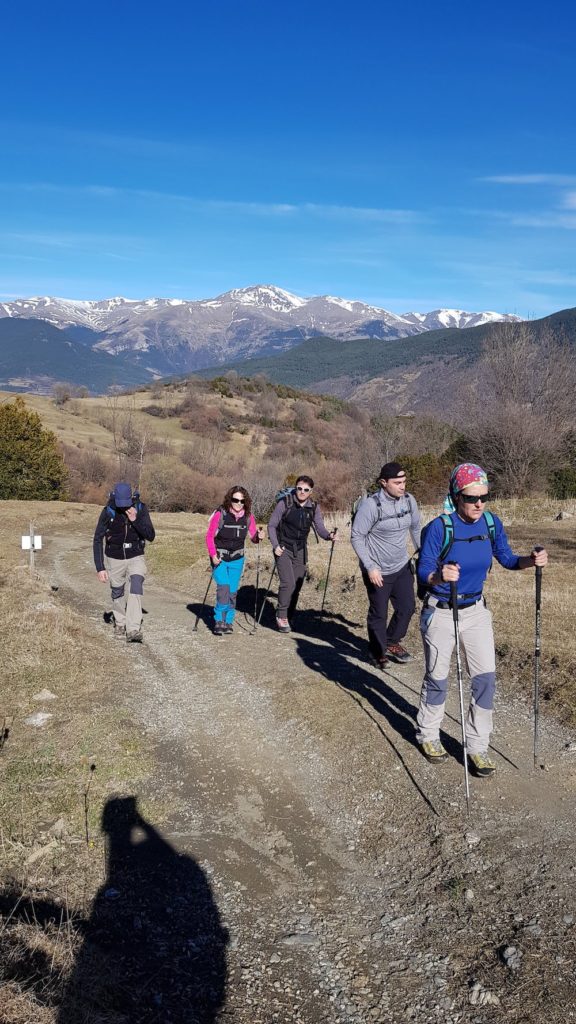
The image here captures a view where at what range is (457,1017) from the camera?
149 inches

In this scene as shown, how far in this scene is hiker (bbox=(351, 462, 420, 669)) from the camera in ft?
27.5

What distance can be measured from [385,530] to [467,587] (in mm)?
2714

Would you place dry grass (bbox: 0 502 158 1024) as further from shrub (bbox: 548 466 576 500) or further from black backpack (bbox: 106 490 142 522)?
shrub (bbox: 548 466 576 500)

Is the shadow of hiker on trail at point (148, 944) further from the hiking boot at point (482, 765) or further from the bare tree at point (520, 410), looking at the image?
the bare tree at point (520, 410)

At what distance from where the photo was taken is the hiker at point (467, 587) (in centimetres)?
573

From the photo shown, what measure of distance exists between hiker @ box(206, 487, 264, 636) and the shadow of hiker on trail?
542cm

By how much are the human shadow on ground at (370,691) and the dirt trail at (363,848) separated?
3cm

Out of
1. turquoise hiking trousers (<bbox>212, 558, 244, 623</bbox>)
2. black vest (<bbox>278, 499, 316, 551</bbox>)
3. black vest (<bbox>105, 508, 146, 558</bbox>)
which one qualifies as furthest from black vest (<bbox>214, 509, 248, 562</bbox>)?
black vest (<bbox>105, 508, 146, 558</bbox>)

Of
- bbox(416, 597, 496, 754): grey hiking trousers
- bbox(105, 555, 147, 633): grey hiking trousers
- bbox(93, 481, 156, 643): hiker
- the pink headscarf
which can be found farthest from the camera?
bbox(105, 555, 147, 633): grey hiking trousers

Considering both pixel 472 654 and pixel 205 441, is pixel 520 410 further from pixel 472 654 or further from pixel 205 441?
pixel 205 441

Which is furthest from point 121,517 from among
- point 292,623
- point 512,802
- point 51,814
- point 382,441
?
point 382,441

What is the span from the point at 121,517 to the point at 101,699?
9.67 ft

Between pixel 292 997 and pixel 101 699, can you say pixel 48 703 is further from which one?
pixel 292 997

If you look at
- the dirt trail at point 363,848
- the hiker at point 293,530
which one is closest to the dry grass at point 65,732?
the dirt trail at point 363,848
